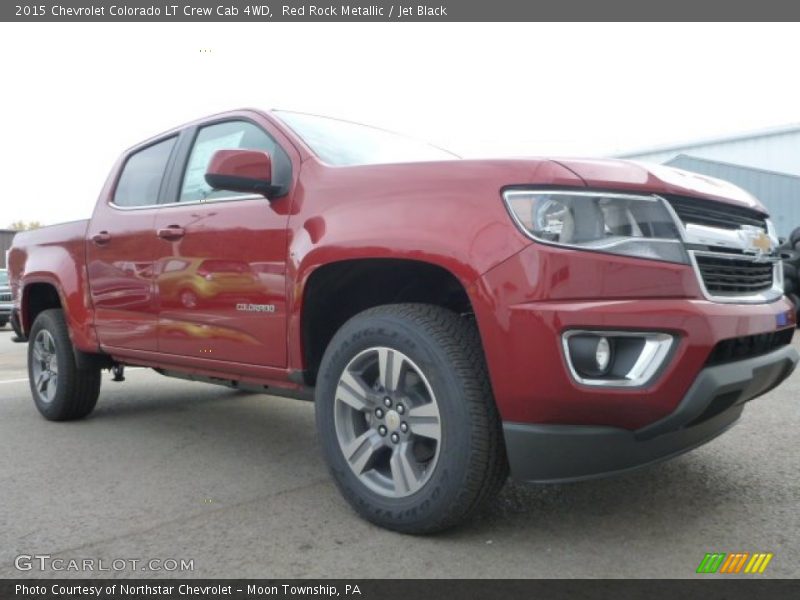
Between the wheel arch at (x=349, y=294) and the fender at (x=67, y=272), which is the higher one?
the wheel arch at (x=349, y=294)

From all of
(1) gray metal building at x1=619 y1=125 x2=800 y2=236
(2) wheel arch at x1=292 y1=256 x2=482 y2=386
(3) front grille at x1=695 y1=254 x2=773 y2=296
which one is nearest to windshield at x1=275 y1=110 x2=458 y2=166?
(2) wheel arch at x1=292 y1=256 x2=482 y2=386

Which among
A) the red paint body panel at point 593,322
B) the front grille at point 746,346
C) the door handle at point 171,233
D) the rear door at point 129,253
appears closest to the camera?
the red paint body panel at point 593,322

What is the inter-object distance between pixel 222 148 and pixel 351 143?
68 cm

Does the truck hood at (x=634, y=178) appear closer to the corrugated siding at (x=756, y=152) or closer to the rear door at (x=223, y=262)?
the rear door at (x=223, y=262)

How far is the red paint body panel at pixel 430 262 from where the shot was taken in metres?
2.09

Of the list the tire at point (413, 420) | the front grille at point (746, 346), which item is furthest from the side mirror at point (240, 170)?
the front grille at point (746, 346)

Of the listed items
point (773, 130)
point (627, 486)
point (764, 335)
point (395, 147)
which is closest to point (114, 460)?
point (395, 147)

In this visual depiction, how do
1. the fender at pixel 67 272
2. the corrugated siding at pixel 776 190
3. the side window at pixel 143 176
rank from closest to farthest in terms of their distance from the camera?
the side window at pixel 143 176, the fender at pixel 67 272, the corrugated siding at pixel 776 190

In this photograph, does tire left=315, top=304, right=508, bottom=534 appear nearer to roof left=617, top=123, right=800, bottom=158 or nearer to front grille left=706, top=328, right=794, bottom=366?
front grille left=706, top=328, right=794, bottom=366

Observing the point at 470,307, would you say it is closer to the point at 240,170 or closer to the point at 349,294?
the point at 349,294

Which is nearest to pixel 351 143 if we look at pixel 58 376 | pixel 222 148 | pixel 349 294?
pixel 222 148

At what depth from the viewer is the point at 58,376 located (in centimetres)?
459

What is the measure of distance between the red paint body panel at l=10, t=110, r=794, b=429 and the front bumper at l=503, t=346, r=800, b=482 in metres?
0.04

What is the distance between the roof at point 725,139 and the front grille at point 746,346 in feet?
52.9
